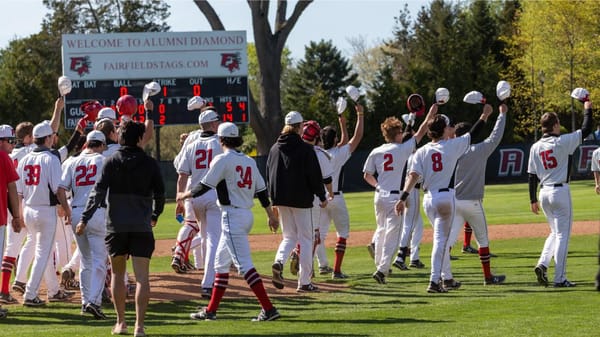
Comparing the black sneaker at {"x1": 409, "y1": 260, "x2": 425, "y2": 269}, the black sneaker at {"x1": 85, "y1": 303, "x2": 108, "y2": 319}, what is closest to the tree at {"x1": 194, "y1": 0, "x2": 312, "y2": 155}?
the black sneaker at {"x1": 409, "y1": 260, "x2": 425, "y2": 269}

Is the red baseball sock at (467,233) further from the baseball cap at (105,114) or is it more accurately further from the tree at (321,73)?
the tree at (321,73)

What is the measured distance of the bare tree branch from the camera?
41875 millimetres

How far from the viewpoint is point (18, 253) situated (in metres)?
13.1

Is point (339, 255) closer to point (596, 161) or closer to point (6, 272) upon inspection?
point (596, 161)

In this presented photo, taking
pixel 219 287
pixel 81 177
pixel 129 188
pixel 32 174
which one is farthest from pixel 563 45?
pixel 129 188

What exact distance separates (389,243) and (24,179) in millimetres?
4772

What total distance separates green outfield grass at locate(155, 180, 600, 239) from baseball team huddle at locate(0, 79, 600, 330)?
981cm

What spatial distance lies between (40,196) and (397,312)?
176 inches

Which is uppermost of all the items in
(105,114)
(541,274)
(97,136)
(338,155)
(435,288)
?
(105,114)

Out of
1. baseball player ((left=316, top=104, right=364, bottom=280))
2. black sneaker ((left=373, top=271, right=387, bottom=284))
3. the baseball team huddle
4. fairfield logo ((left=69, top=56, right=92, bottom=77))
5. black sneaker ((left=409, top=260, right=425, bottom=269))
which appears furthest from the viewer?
fairfield logo ((left=69, top=56, right=92, bottom=77))

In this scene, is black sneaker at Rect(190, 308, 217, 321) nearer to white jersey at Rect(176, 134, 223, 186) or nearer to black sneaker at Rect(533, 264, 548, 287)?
white jersey at Rect(176, 134, 223, 186)

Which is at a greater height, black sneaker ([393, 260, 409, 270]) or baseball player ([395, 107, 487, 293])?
baseball player ([395, 107, 487, 293])

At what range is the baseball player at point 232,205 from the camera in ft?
33.7

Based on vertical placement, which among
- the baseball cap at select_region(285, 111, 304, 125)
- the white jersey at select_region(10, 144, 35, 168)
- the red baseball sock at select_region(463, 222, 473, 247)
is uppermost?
the baseball cap at select_region(285, 111, 304, 125)
